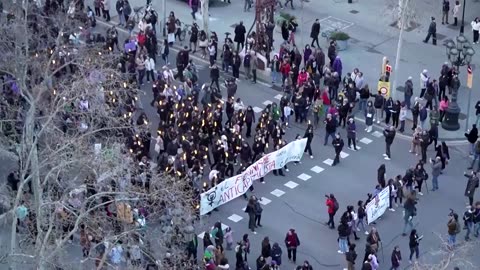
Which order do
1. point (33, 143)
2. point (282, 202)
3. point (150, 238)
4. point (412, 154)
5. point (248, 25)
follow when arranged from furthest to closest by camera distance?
1. point (248, 25)
2. point (412, 154)
3. point (282, 202)
4. point (150, 238)
5. point (33, 143)

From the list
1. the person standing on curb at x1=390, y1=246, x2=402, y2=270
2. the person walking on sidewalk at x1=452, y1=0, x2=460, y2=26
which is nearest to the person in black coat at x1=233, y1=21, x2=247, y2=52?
the person walking on sidewalk at x1=452, y1=0, x2=460, y2=26

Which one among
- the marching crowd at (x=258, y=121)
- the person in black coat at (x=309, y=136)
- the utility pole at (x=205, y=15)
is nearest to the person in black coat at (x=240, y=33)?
the marching crowd at (x=258, y=121)

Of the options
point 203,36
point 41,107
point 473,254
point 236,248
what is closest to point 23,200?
point 41,107

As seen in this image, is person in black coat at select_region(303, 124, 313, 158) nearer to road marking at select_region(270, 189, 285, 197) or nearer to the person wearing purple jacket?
road marking at select_region(270, 189, 285, 197)

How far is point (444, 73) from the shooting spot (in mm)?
46062

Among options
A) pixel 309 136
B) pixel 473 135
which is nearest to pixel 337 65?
pixel 309 136

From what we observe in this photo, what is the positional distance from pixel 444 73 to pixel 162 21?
41.0ft

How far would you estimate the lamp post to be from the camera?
42594 millimetres

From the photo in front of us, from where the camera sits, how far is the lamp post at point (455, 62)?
4259 cm

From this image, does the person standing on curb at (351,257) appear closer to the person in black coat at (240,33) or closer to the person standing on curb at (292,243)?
the person standing on curb at (292,243)

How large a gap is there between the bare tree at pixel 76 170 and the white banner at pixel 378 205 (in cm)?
538

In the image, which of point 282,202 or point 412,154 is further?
point 412,154

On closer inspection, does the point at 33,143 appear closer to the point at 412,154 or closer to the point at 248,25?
the point at 412,154

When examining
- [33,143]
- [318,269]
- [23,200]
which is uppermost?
[33,143]
